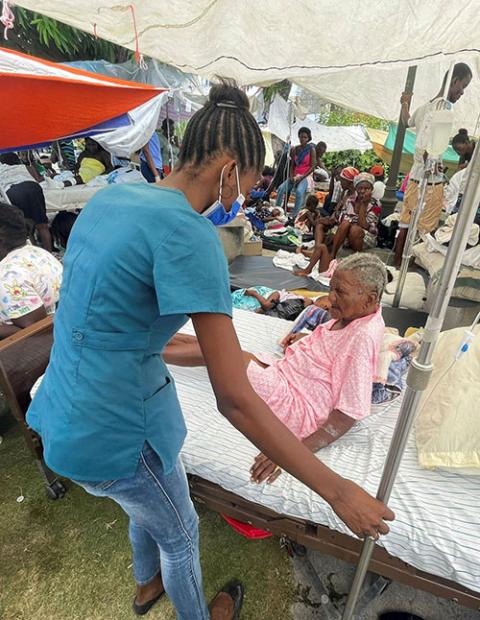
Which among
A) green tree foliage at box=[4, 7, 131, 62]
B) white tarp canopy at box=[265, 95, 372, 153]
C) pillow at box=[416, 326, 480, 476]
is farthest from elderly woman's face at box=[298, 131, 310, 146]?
pillow at box=[416, 326, 480, 476]

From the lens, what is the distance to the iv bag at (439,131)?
2705mm

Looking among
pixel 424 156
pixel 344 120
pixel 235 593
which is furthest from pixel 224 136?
pixel 344 120

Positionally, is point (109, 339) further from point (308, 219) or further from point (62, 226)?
point (308, 219)

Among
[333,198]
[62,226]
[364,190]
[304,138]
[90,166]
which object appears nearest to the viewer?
[364,190]

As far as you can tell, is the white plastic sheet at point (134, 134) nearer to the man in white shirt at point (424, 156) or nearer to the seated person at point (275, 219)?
the seated person at point (275, 219)

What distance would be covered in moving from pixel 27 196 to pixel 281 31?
424 centimetres

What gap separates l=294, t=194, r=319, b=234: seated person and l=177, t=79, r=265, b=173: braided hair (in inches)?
251

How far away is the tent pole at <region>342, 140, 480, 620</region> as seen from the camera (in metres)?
0.82

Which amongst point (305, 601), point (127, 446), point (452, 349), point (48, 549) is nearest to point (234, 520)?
point (305, 601)

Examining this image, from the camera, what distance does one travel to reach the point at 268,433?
0.93m

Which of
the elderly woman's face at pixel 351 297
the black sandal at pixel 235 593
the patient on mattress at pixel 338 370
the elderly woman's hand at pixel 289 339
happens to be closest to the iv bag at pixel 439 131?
the patient on mattress at pixel 338 370

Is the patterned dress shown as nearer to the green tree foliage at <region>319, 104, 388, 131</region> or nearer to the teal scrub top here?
the teal scrub top

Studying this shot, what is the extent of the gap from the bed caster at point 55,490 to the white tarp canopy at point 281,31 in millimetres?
2940

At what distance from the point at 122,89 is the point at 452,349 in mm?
3762
